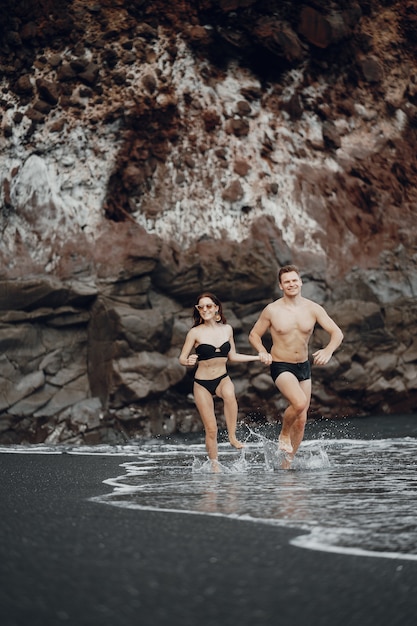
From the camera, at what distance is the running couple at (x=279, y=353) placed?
878 centimetres

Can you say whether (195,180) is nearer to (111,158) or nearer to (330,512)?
(111,158)

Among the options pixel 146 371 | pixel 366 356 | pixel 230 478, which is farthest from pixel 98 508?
pixel 366 356

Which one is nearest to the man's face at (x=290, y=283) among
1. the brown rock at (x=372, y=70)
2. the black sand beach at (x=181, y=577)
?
the black sand beach at (x=181, y=577)

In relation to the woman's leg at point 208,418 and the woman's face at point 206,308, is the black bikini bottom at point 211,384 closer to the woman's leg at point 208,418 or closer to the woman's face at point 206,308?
the woman's leg at point 208,418

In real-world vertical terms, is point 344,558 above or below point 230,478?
above

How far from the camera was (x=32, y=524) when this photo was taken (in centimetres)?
489

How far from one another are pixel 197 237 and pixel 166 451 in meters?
4.25

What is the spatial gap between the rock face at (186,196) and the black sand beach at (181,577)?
349 inches

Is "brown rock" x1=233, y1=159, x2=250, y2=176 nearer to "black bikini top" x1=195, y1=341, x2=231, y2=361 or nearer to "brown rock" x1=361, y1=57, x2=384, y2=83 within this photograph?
"brown rock" x1=361, y1=57, x2=384, y2=83

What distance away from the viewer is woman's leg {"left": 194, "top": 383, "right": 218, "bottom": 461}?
8.95 metres

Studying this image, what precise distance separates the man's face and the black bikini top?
2.54ft

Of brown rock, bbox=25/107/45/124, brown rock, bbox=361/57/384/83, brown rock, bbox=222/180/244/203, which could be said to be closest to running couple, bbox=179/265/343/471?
brown rock, bbox=222/180/244/203

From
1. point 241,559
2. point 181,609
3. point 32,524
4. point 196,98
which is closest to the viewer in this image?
point 181,609

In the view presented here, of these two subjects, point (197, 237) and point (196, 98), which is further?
point (196, 98)
